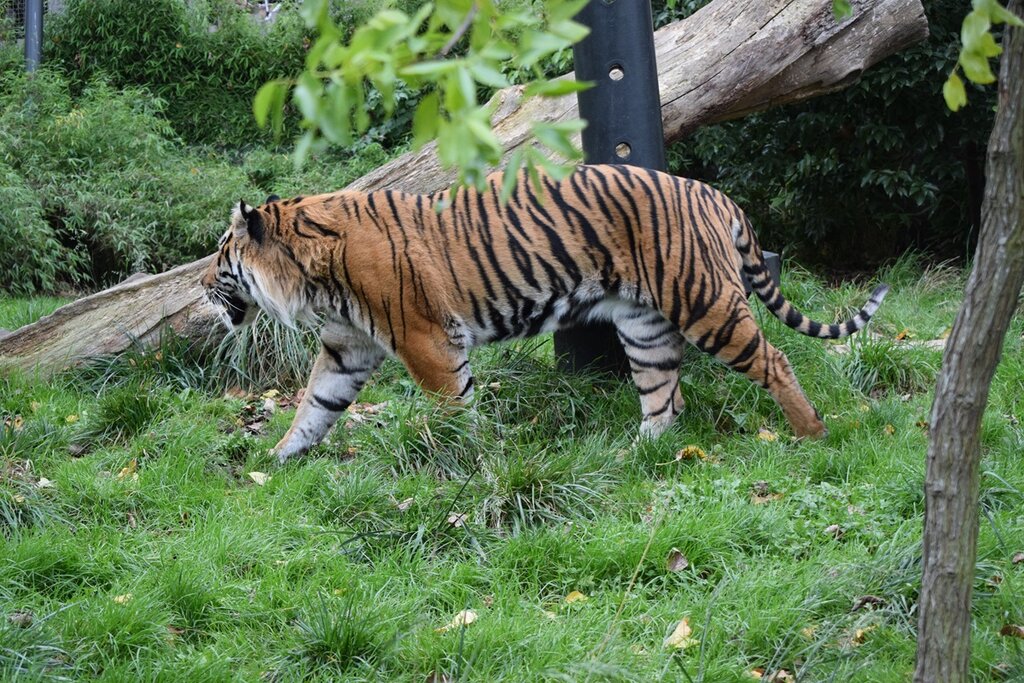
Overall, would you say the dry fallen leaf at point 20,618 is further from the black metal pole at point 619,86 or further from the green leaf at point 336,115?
the black metal pole at point 619,86

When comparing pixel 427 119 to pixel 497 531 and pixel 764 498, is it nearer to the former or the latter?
pixel 497 531

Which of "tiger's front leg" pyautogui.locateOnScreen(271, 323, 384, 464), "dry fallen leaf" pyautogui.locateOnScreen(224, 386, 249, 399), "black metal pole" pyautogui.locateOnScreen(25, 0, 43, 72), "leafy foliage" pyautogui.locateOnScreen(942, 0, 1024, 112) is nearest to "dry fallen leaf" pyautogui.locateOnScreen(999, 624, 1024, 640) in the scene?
"leafy foliage" pyautogui.locateOnScreen(942, 0, 1024, 112)

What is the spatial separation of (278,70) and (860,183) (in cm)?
753

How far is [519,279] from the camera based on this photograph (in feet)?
18.1

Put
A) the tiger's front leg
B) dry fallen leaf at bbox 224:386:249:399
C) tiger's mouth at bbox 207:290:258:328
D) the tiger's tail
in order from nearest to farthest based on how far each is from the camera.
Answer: the tiger's tail → the tiger's front leg → tiger's mouth at bbox 207:290:258:328 → dry fallen leaf at bbox 224:386:249:399

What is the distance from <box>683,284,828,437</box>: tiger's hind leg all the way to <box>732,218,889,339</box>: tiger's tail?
0.28 m

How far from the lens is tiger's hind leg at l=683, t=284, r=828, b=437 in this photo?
534cm

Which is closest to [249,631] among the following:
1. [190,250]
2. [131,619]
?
[131,619]

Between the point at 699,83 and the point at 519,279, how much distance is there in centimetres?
212

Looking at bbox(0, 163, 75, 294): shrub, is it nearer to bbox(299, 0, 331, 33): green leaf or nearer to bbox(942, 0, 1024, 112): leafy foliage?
bbox(299, 0, 331, 33): green leaf

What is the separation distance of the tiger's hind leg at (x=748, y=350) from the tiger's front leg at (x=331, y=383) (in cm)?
173

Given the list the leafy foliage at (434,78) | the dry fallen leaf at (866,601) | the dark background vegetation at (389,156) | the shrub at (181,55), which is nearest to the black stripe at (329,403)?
the dark background vegetation at (389,156)

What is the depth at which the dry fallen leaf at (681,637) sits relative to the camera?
11.6ft

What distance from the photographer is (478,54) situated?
1.59m
